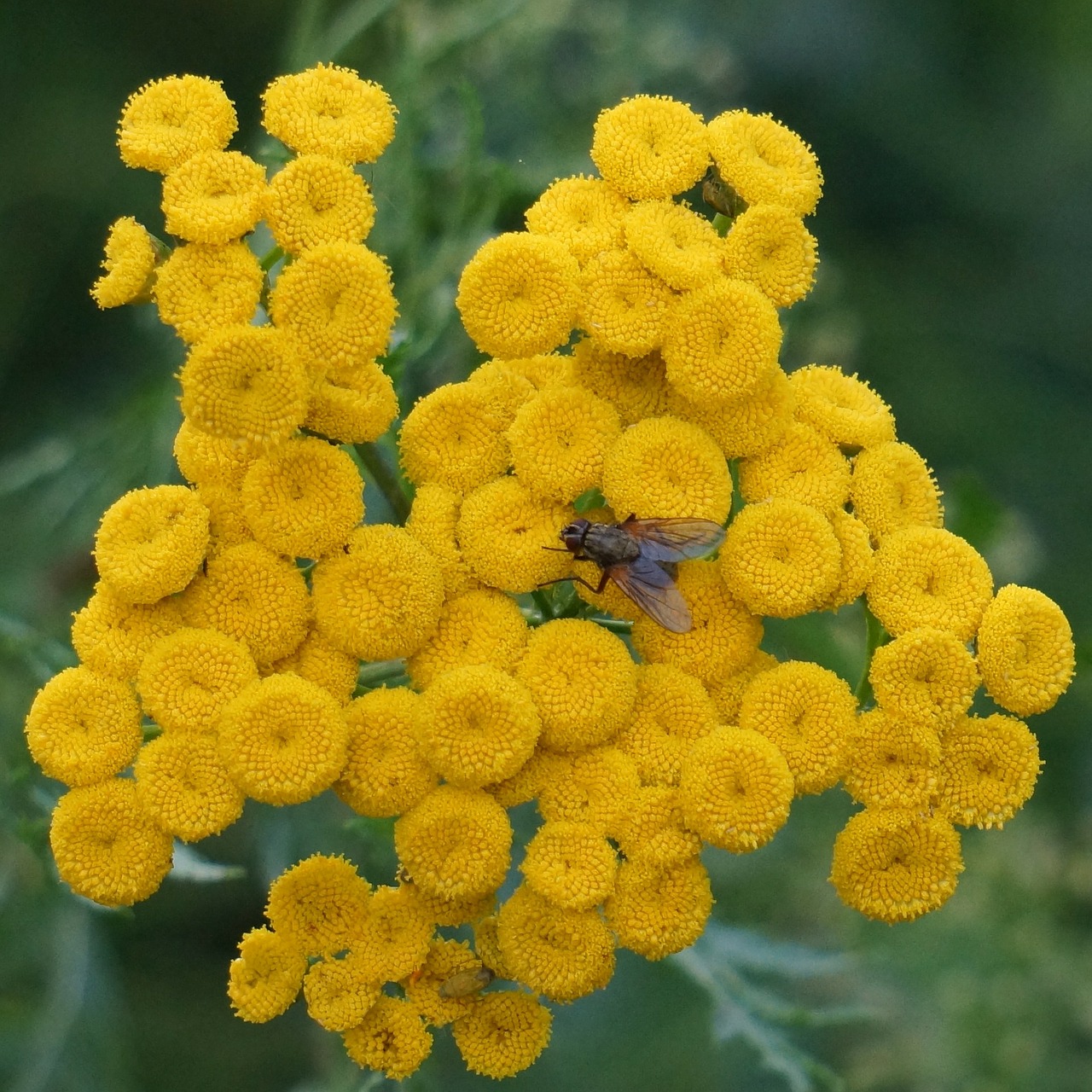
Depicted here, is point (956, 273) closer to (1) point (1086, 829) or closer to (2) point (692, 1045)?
(1) point (1086, 829)

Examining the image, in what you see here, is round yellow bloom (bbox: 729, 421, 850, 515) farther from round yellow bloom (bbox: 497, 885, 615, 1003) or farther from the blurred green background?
round yellow bloom (bbox: 497, 885, 615, 1003)

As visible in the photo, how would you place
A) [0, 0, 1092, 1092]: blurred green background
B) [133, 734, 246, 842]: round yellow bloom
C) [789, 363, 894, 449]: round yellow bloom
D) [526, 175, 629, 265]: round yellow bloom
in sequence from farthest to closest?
[0, 0, 1092, 1092]: blurred green background < [789, 363, 894, 449]: round yellow bloom < [526, 175, 629, 265]: round yellow bloom < [133, 734, 246, 842]: round yellow bloom

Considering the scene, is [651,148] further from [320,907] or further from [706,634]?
[320,907]

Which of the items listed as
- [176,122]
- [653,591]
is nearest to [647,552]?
[653,591]

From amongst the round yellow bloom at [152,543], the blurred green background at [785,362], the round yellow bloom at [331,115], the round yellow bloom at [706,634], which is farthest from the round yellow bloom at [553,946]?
the round yellow bloom at [331,115]

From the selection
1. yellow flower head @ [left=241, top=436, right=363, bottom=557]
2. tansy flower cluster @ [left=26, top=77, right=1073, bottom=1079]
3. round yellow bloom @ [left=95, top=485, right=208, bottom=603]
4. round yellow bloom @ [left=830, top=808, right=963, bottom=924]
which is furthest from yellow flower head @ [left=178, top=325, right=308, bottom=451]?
round yellow bloom @ [left=830, top=808, right=963, bottom=924]

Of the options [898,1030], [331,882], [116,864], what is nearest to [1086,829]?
[898,1030]
